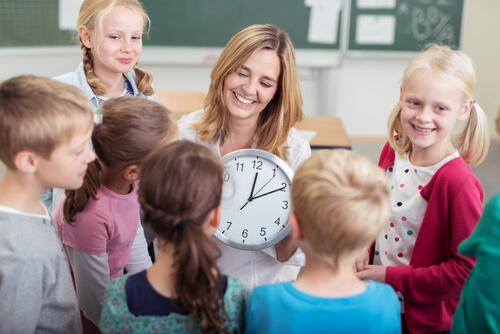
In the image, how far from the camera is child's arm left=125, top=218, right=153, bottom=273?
184 centimetres

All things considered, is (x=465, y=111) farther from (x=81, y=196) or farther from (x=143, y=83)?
(x=143, y=83)

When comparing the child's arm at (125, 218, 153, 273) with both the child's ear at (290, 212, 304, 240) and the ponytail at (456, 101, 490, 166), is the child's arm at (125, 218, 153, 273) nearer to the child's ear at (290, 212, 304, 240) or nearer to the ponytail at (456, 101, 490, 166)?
the child's ear at (290, 212, 304, 240)

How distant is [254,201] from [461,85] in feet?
2.50

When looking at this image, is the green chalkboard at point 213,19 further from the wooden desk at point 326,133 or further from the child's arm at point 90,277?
the child's arm at point 90,277

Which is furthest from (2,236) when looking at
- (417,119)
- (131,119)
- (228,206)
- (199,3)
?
(199,3)

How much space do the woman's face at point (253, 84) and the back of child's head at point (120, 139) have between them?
1.31ft

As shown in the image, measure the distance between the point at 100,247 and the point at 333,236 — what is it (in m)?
0.76

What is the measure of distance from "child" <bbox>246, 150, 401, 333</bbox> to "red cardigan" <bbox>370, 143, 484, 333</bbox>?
0.36 m

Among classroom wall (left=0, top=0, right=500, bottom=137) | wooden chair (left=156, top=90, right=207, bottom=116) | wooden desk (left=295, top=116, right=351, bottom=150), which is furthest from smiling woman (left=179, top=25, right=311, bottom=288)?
classroom wall (left=0, top=0, right=500, bottom=137)

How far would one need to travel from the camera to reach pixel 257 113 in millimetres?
1952

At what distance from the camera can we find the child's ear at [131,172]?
5.07ft


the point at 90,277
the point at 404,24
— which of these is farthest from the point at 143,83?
the point at 404,24

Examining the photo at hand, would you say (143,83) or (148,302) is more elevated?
(143,83)

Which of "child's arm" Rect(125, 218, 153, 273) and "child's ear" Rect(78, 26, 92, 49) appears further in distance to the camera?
"child's ear" Rect(78, 26, 92, 49)
